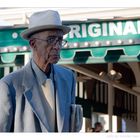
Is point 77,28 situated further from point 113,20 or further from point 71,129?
point 71,129

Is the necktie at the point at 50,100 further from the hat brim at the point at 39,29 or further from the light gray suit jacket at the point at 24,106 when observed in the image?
the hat brim at the point at 39,29

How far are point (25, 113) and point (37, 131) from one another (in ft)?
0.21

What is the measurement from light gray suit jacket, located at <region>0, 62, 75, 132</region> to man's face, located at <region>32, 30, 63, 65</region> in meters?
0.06

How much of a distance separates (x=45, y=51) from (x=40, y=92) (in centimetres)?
12

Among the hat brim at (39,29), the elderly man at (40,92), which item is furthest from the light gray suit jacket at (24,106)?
the hat brim at (39,29)

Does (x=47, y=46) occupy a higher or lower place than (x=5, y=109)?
higher

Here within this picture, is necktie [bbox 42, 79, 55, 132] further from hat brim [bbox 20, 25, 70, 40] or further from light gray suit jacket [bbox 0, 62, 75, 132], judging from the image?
hat brim [bbox 20, 25, 70, 40]

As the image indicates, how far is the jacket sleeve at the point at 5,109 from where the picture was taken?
150cm

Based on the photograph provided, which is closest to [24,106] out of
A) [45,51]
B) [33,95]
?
[33,95]

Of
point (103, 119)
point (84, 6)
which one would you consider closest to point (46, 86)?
point (84, 6)

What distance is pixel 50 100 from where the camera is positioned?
1538 mm

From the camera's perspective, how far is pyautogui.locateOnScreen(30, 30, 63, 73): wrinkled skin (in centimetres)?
152

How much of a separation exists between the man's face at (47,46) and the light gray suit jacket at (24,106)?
0.06 metres

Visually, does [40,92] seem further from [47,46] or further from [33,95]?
Answer: [47,46]
